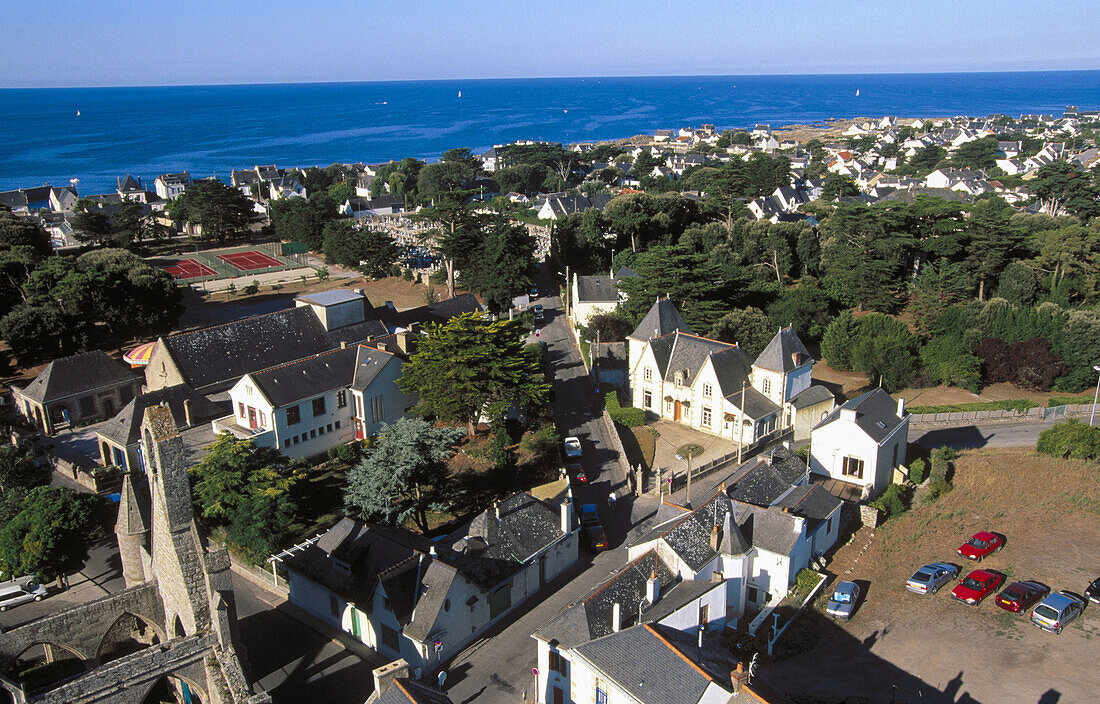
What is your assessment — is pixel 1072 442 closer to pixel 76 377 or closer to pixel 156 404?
pixel 156 404

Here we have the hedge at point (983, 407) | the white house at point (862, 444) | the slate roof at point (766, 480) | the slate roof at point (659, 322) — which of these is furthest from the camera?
the slate roof at point (659, 322)

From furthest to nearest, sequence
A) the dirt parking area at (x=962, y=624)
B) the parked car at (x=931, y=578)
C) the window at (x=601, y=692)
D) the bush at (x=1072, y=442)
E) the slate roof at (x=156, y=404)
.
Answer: the bush at (x=1072, y=442) < the slate roof at (x=156, y=404) < the parked car at (x=931, y=578) < the dirt parking area at (x=962, y=624) < the window at (x=601, y=692)

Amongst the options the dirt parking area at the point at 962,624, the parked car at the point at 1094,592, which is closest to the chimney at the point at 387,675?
the dirt parking area at the point at 962,624

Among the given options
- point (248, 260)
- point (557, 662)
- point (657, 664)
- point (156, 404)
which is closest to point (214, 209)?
point (248, 260)

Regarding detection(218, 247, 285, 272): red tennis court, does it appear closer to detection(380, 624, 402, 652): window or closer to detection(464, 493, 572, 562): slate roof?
detection(464, 493, 572, 562): slate roof

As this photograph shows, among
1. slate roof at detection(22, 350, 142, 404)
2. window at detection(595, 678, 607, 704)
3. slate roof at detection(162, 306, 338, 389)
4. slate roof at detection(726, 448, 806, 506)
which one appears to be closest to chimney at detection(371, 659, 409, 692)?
window at detection(595, 678, 607, 704)

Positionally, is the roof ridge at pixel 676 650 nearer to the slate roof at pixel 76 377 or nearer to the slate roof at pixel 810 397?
the slate roof at pixel 810 397

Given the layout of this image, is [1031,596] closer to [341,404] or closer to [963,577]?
[963,577]
